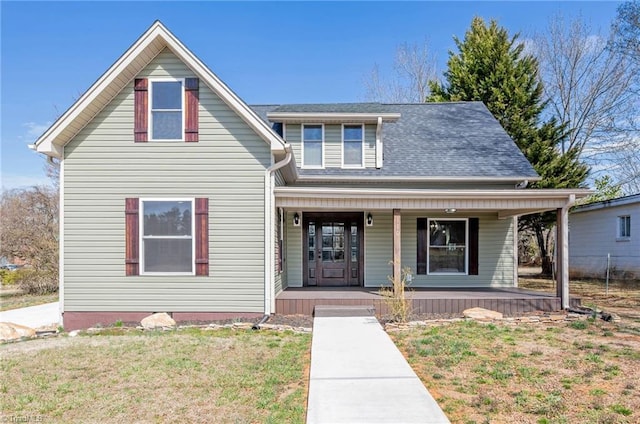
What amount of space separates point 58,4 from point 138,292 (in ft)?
28.9

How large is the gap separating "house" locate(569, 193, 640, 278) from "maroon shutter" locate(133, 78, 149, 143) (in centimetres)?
1556

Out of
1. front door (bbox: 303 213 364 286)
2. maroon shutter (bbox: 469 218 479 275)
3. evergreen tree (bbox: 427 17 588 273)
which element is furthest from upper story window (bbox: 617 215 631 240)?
front door (bbox: 303 213 364 286)

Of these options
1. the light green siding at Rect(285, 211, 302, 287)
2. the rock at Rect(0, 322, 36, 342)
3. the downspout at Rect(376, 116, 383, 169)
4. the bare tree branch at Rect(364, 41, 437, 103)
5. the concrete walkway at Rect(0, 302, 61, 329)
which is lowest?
the concrete walkway at Rect(0, 302, 61, 329)

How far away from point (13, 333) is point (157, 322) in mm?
2425

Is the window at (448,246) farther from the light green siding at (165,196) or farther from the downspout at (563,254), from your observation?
the light green siding at (165,196)

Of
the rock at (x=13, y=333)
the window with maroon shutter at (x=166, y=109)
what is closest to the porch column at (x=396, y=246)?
the window with maroon shutter at (x=166, y=109)

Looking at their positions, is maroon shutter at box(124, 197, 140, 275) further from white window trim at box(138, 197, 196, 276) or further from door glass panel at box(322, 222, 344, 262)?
door glass panel at box(322, 222, 344, 262)

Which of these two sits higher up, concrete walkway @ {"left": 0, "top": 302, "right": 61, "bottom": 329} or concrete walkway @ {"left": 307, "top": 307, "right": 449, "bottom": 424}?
concrete walkway @ {"left": 307, "top": 307, "right": 449, "bottom": 424}

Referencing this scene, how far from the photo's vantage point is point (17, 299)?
14289 millimetres

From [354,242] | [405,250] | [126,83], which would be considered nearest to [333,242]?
[354,242]

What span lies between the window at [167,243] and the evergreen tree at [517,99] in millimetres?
13893

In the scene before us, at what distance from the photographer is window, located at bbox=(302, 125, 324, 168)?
36.5ft

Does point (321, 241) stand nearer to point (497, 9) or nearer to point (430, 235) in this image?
point (430, 235)

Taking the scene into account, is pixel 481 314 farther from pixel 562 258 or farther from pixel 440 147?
pixel 440 147
